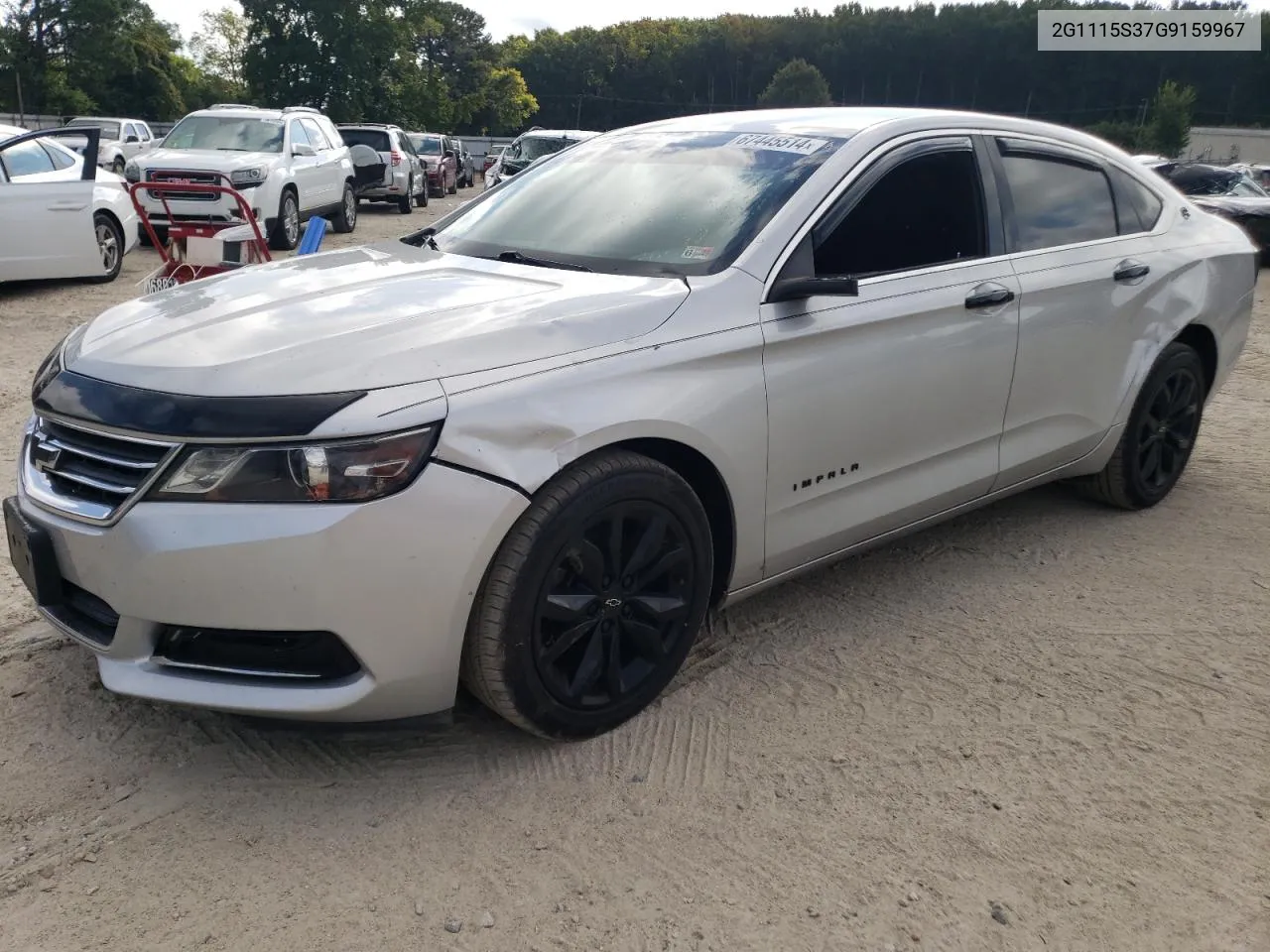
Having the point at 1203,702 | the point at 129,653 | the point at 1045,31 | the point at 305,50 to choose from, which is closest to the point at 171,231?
the point at 129,653

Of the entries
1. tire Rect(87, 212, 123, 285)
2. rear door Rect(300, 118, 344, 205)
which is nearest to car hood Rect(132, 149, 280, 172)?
rear door Rect(300, 118, 344, 205)

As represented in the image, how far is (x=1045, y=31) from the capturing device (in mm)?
78438

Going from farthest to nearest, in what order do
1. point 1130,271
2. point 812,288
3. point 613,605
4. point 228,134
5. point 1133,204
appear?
point 228,134 < point 1133,204 < point 1130,271 < point 812,288 < point 613,605

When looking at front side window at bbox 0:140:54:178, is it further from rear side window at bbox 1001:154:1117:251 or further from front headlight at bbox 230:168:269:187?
rear side window at bbox 1001:154:1117:251

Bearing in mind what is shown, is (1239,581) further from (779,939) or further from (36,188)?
(36,188)

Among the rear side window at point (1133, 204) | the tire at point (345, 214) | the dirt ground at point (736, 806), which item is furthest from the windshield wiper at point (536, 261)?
the tire at point (345, 214)

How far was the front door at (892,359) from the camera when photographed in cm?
312

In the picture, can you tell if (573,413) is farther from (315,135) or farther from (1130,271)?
(315,135)

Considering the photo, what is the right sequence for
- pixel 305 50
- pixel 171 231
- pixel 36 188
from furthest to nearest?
pixel 305 50
pixel 36 188
pixel 171 231

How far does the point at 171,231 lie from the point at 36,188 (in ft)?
8.31

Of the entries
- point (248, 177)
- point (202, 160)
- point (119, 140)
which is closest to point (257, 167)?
point (248, 177)

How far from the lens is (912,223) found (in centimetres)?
352

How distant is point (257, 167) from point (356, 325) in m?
11.2

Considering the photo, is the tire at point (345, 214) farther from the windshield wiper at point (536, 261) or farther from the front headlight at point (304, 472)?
the front headlight at point (304, 472)
